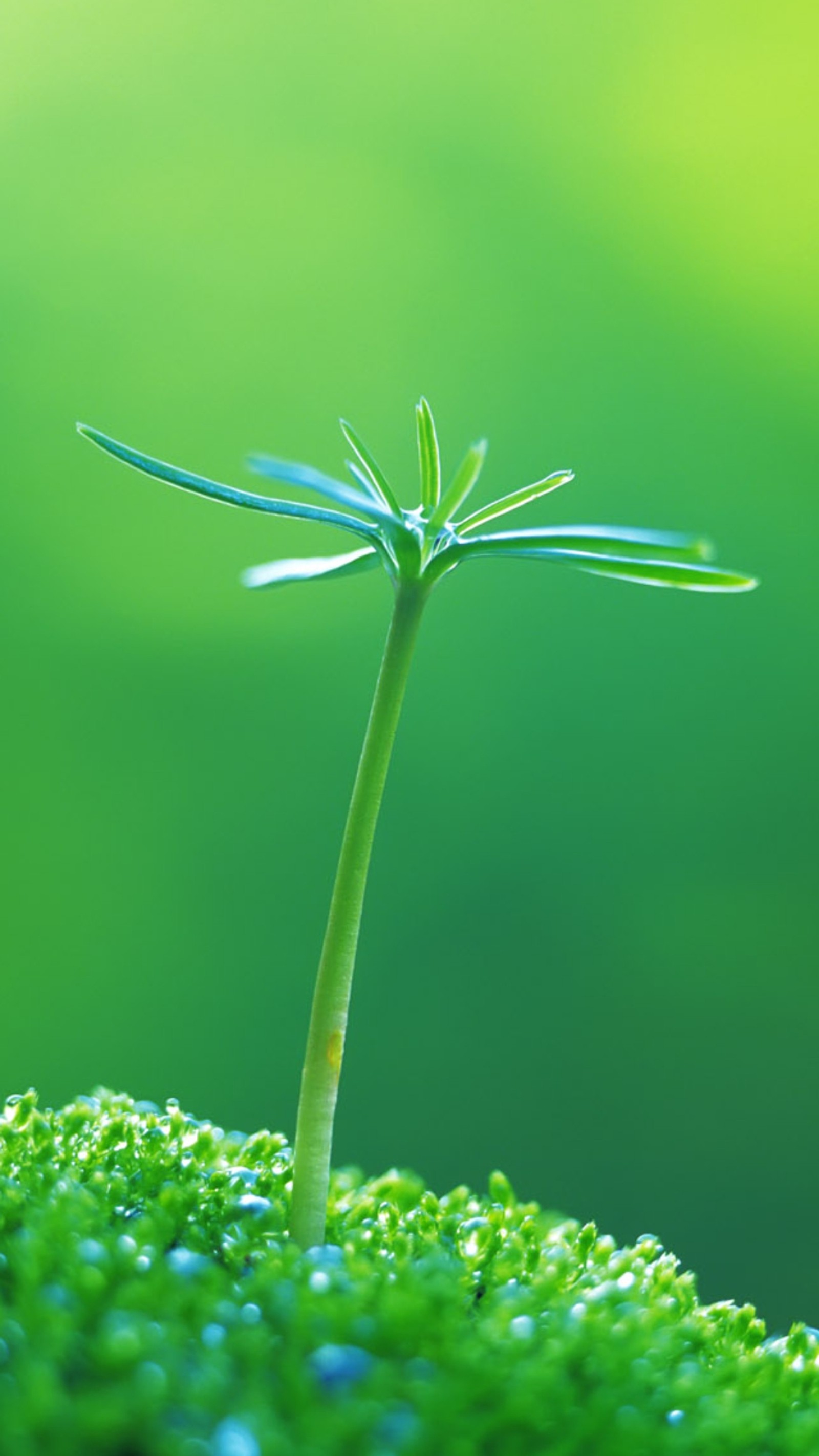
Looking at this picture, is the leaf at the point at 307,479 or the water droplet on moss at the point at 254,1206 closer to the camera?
the leaf at the point at 307,479

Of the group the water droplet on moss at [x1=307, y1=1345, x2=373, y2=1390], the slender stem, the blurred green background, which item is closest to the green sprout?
the slender stem

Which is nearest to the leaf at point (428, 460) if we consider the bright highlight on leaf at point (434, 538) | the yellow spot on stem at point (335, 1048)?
the bright highlight on leaf at point (434, 538)

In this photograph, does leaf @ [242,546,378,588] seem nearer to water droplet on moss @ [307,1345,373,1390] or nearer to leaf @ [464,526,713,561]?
leaf @ [464,526,713,561]

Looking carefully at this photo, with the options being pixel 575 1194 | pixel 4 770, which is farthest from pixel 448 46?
pixel 575 1194

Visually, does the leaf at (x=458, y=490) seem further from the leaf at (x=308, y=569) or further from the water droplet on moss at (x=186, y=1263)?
the water droplet on moss at (x=186, y=1263)

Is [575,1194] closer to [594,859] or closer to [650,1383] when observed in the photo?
[594,859]

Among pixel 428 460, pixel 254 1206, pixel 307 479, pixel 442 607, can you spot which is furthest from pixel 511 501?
pixel 442 607
